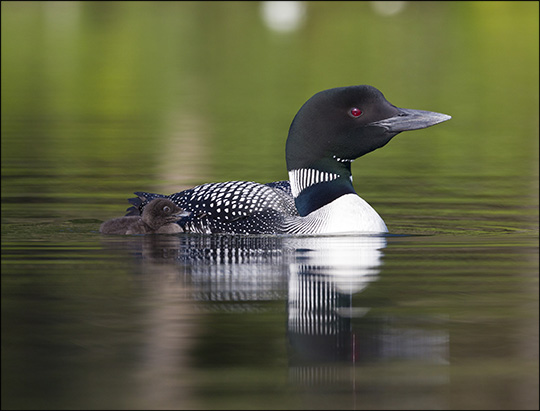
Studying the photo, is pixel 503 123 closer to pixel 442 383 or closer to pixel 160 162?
pixel 160 162

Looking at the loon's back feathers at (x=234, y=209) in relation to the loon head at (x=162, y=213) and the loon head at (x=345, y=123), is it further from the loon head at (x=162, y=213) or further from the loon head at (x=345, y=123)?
the loon head at (x=345, y=123)

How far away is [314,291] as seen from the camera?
5.66 m

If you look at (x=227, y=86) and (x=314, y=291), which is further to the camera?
(x=227, y=86)

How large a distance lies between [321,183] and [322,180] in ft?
0.07

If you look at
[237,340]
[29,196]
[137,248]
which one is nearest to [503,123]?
[29,196]

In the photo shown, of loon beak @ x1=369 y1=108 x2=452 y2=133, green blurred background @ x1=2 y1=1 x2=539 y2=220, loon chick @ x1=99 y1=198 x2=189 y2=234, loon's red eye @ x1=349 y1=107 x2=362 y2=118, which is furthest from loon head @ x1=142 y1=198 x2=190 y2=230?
green blurred background @ x1=2 y1=1 x2=539 y2=220

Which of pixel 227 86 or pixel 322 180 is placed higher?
pixel 227 86

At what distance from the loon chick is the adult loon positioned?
90 millimetres

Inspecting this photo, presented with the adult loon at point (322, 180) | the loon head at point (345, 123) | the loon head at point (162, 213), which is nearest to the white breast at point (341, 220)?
the adult loon at point (322, 180)

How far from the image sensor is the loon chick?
7.44 meters

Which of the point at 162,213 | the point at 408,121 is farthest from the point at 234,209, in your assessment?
the point at 408,121

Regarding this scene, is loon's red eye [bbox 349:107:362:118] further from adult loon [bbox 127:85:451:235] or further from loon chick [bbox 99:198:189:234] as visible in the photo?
loon chick [bbox 99:198:189:234]

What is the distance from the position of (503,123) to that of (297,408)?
554 inches

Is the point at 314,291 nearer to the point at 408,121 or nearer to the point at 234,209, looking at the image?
the point at 234,209
